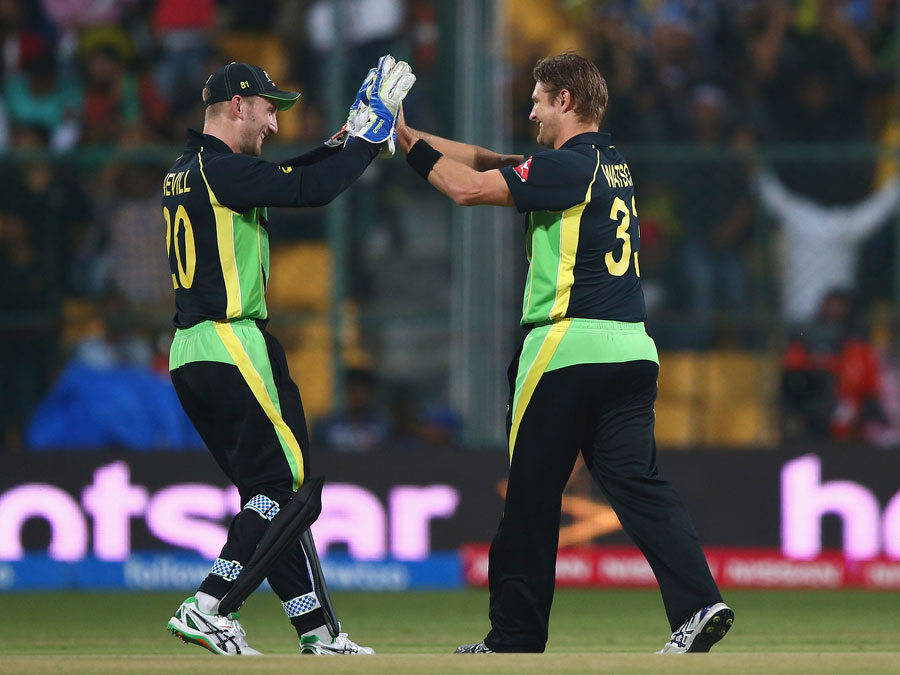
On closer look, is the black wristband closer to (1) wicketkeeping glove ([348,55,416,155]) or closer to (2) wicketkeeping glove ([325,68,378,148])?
(1) wicketkeeping glove ([348,55,416,155])

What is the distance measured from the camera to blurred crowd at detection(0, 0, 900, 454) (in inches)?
416

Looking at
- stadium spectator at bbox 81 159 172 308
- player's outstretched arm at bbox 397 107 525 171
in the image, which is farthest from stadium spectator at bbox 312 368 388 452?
player's outstretched arm at bbox 397 107 525 171

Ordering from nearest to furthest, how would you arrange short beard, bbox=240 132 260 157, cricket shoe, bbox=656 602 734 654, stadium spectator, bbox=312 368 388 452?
cricket shoe, bbox=656 602 734 654 → short beard, bbox=240 132 260 157 → stadium spectator, bbox=312 368 388 452

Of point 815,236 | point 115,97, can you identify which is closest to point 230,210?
point 815,236

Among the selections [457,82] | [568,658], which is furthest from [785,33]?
[568,658]

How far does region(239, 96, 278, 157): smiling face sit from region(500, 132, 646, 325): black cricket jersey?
1.03 metres

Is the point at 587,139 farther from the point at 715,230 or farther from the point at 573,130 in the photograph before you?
the point at 715,230

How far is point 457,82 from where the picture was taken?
10.3 m

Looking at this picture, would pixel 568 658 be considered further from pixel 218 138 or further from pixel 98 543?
pixel 98 543

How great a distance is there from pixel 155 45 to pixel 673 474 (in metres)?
5.93

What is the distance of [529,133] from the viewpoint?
11125 mm

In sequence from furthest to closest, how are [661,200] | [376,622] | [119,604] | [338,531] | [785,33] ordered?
1. [785,33]
2. [661,200]
3. [338,531]
4. [119,604]
5. [376,622]

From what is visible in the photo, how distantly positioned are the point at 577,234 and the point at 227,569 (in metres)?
1.78

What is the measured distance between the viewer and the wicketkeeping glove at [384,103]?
18.9ft
